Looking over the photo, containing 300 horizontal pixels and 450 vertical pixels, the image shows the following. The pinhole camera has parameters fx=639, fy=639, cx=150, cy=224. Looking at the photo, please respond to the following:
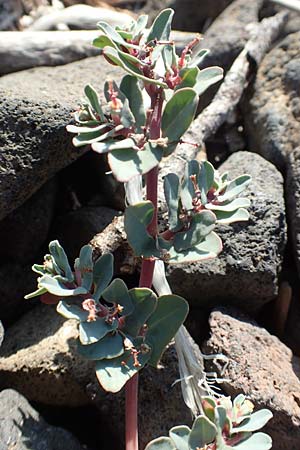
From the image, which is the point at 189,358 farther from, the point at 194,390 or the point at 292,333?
the point at 292,333

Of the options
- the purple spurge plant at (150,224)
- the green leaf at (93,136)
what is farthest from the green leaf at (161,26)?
the green leaf at (93,136)

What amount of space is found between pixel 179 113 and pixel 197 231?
0.22 metres

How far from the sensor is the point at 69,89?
1.83 m

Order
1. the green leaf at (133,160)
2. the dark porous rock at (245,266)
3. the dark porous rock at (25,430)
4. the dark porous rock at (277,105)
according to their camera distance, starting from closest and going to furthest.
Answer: the green leaf at (133,160)
the dark porous rock at (25,430)
the dark porous rock at (245,266)
the dark porous rock at (277,105)

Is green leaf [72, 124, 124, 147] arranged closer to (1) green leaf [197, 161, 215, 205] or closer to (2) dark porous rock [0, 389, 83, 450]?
(1) green leaf [197, 161, 215, 205]

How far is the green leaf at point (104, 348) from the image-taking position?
3.84 ft

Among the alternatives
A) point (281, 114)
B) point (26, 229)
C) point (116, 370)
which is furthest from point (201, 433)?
point (281, 114)

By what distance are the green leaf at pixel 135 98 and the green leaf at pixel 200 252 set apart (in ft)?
0.78

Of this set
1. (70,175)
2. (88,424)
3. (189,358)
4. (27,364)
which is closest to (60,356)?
(27,364)

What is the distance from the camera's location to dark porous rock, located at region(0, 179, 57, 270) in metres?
1.79

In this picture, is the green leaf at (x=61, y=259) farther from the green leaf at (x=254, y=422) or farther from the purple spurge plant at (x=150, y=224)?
the green leaf at (x=254, y=422)

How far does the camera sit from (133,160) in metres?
1.08

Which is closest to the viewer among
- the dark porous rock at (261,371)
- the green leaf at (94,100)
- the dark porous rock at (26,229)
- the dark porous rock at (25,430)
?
the green leaf at (94,100)

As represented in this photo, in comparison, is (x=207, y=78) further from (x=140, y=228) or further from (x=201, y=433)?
(x=201, y=433)
